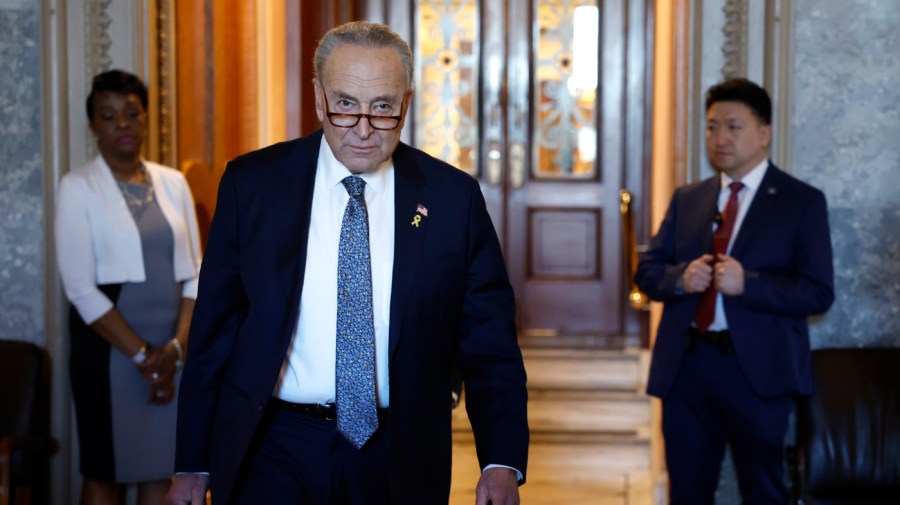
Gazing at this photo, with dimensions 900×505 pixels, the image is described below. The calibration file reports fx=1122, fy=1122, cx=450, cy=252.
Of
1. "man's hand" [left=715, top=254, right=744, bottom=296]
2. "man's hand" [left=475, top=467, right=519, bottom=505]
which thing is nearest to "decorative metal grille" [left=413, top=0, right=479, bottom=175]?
"man's hand" [left=715, top=254, right=744, bottom=296]

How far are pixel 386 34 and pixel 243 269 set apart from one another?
0.58 metres

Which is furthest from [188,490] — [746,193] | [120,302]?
[746,193]

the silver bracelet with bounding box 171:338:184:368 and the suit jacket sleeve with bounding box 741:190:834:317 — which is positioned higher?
the suit jacket sleeve with bounding box 741:190:834:317

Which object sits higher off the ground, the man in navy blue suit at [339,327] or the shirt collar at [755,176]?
the shirt collar at [755,176]

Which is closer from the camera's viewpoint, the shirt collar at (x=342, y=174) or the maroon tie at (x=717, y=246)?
the shirt collar at (x=342, y=174)

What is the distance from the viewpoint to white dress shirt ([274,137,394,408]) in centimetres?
234

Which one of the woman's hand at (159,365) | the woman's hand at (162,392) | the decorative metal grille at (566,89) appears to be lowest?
the woman's hand at (162,392)

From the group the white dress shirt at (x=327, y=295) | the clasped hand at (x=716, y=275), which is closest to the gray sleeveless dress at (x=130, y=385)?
the white dress shirt at (x=327, y=295)

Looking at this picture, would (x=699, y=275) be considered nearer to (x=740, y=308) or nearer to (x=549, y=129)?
(x=740, y=308)

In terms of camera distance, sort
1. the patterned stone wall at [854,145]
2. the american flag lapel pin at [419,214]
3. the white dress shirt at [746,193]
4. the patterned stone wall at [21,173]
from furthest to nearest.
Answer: the patterned stone wall at [854,145]
the patterned stone wall at [21,173]
the white dress shirt at [746,193]
the american flag lapel pin at [419,214]

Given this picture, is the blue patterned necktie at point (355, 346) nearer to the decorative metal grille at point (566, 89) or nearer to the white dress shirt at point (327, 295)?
the white dress shirt at point (327, 295)

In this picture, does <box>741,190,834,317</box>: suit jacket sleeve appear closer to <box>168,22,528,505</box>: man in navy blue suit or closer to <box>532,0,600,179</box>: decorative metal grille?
<box>168,22,528,505</box>: man in navy blue suit

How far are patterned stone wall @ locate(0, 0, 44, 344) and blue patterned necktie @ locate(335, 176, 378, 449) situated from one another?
238cm

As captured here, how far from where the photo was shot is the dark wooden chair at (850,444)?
13.1 ft
